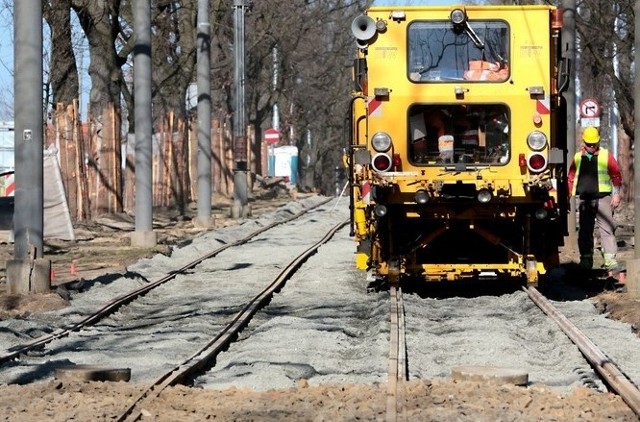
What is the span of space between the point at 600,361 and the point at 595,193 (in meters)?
A: 8.06

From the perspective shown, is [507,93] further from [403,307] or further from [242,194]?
[242,194]

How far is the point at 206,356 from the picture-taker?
11.3 meters

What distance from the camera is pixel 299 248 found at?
84.9ft

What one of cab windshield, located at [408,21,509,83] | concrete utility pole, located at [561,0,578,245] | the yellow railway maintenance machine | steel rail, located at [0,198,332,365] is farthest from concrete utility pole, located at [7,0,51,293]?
concrete utility pole, located at [561,0,578,245]

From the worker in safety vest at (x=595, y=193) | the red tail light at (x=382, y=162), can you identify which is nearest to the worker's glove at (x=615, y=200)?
the worker in safety vest at (x=595, y=193)

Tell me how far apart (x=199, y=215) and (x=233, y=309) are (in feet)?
58.4

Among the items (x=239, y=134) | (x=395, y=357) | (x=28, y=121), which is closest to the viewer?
(x=395, y=357)

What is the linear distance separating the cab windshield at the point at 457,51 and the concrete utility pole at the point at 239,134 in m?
22.0

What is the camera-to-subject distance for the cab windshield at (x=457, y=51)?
1608 centimetres

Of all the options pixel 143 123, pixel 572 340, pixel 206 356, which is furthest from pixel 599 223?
pixel 143 123

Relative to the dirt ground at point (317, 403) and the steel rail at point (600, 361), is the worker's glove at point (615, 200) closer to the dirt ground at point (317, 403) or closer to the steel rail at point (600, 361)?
the steel rail at point (600, 361)

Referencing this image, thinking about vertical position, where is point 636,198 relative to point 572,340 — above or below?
above

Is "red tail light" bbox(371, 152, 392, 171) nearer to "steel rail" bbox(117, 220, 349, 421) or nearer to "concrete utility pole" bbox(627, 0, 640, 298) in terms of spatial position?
"steel rail" bbox(117, 220, 349, 421)

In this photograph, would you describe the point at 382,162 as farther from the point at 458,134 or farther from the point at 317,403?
the point at 317,403
